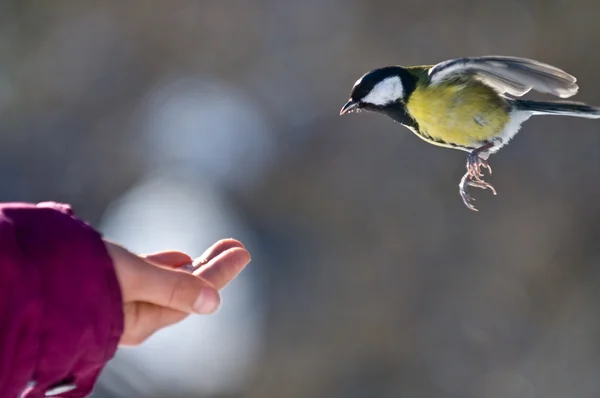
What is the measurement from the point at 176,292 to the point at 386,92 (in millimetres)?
517

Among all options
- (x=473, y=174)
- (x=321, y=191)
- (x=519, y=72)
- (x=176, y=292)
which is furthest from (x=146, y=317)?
(x=321, y=191)

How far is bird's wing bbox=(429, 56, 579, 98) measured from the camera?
1.02m

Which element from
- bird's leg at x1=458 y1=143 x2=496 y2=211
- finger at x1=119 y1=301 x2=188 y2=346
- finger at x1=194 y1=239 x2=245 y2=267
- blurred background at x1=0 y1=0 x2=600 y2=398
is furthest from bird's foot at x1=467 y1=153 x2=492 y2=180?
blurred background at x1=0 y1=0 x2=600 y2=398

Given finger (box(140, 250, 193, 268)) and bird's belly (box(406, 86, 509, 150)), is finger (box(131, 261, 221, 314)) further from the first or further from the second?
bird's belly (box(406, 86, 509, 150))

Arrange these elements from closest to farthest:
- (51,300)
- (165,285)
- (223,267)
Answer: (51,300) → (165,285) → (223,267)

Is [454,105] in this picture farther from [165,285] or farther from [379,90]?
[165,285]

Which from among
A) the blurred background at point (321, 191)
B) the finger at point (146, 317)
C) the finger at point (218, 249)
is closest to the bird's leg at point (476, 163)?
the finger at point (218, 249)

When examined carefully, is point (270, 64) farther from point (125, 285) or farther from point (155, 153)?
point (125, 285)

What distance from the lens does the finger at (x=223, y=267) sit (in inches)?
34.9

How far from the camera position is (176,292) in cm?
78

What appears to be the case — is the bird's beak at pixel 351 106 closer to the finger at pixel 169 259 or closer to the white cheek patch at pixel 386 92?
the white cheek patch at pixel 386 92

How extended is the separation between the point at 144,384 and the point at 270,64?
1.26 meters

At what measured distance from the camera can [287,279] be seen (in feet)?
9.59

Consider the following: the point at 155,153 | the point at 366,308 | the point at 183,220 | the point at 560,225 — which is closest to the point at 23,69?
the point at 155,153
